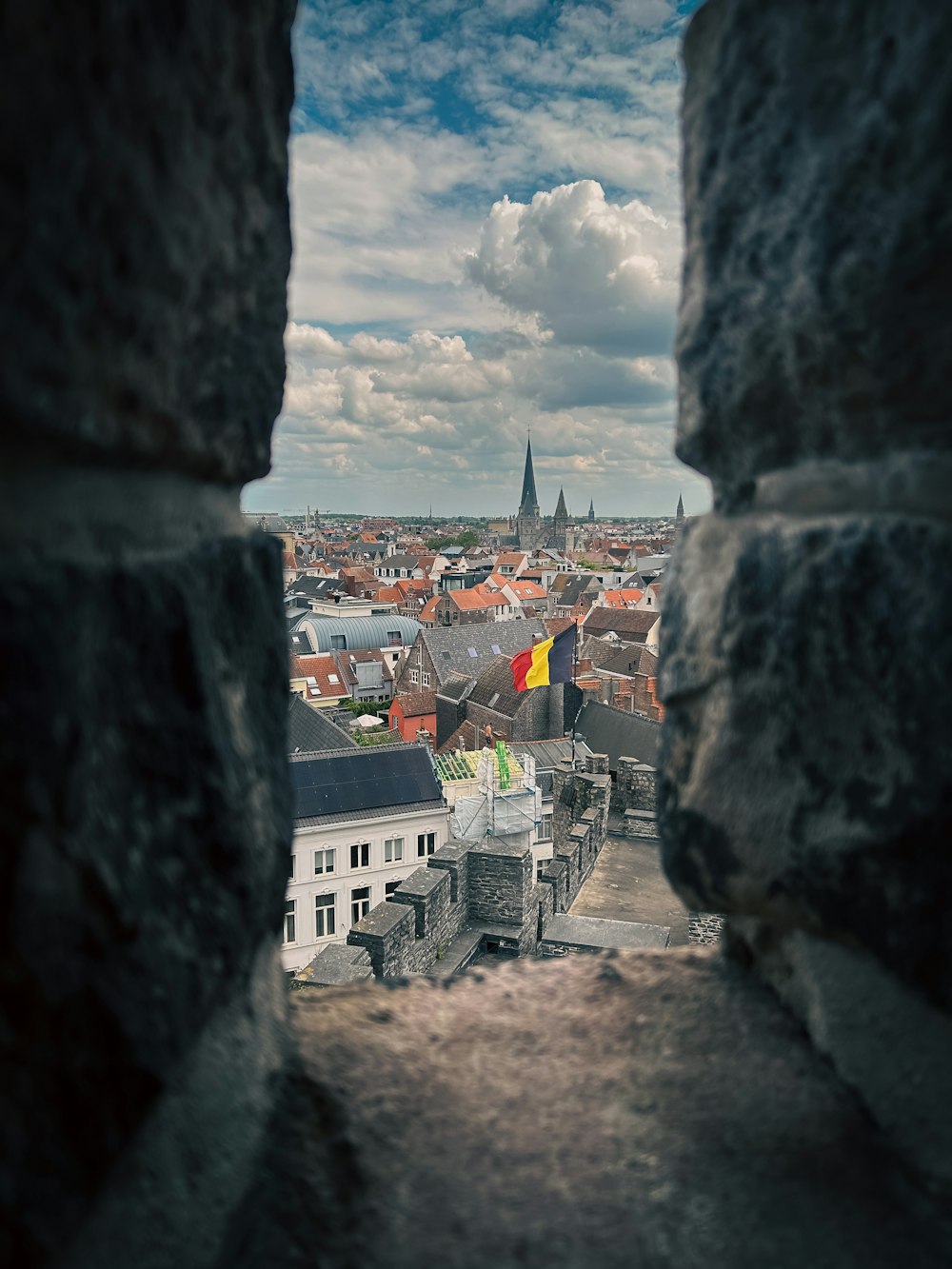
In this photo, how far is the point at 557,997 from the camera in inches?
48.8

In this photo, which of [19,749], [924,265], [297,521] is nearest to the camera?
[19,749]

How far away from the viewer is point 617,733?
1916cm

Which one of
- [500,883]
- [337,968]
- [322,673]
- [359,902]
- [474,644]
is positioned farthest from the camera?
[322,673]

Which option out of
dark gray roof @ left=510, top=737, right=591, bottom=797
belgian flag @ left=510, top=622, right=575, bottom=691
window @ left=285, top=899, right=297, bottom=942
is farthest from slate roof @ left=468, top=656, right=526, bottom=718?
window @ left=285, top=899, right=297, bottom=942

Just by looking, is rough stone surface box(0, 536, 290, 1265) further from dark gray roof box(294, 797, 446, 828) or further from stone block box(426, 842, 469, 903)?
dark gray roof box(294, 797, 446, 828)

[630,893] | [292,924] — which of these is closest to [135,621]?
[630,893]

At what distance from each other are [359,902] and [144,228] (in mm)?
12708

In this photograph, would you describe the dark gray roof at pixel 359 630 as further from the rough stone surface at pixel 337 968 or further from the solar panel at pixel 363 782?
the rough stone surface at pixel 337 968

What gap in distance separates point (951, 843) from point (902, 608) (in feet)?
0.77

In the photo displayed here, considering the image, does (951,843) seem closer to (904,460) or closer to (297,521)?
(904,460)

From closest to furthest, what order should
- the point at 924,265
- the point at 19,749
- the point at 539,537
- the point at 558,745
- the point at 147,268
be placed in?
1. the point at 19,749
2. the point at 147,268
3. the point at 924,265
4. the point at 558,745
5. the point at 539,537

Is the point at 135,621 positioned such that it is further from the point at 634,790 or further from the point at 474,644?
the point at 474,644

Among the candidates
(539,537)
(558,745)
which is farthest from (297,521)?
(558,745)

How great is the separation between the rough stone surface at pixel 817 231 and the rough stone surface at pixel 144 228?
504 millimetres
